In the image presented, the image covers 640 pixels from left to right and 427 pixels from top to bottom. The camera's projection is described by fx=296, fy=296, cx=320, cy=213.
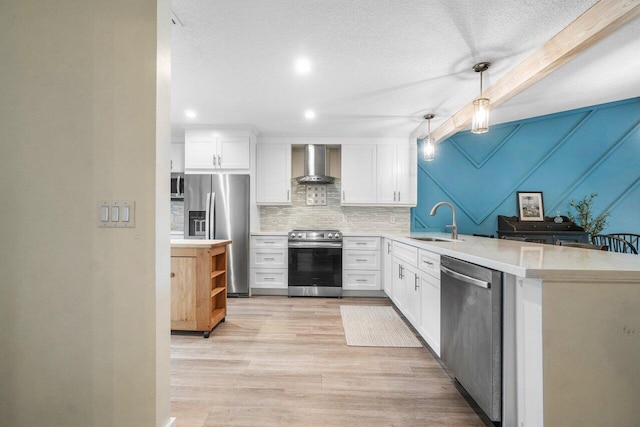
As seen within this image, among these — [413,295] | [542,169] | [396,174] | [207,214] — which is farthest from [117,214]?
[542,169]

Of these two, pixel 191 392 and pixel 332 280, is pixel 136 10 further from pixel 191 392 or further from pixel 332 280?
pixel 332 280

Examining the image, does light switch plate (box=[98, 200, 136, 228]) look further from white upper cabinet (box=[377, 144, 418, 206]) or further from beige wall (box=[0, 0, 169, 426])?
white upper cabinet (box=[377, 144, 418, 206])

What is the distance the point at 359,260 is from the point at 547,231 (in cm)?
273

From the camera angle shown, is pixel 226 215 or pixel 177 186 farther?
A: pixel 177 186

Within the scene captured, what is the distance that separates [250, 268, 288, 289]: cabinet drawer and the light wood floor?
134 centimetres

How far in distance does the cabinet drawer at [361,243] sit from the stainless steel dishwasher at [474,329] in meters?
2.32

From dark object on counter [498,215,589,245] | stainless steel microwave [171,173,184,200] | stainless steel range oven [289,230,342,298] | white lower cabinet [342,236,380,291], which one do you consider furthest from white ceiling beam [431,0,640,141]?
stainless steel microwave [171,173,184,200]

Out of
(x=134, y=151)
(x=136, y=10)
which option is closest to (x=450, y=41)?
(x=136, y=10)

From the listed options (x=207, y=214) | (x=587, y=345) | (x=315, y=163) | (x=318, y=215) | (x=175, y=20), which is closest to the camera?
(x=587, y=345)

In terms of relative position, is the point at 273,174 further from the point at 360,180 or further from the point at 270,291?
the point at 270,291

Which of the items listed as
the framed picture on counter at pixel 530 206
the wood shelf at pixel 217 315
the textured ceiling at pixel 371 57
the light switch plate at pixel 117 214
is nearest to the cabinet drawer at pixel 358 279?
the wood shelf at pixel 217 315

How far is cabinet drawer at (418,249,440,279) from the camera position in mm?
2301

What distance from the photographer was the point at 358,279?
14.5ft

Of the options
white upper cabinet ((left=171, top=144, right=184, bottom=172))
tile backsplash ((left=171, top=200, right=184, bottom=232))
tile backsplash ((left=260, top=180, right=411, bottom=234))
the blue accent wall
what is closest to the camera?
the blue accent wall
